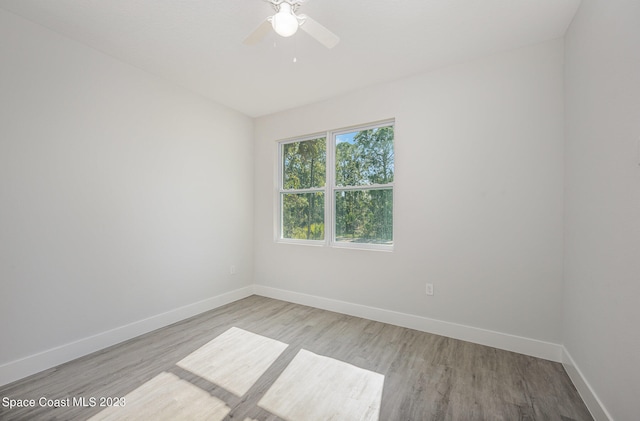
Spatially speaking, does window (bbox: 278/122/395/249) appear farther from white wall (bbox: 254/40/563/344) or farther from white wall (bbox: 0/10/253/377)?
white wall (bbox: 0/10/253/377)

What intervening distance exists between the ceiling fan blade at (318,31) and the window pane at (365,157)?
1561 millimetres

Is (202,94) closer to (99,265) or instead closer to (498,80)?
(99,265)

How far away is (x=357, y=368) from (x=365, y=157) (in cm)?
229

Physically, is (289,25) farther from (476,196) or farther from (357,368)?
(357,368)

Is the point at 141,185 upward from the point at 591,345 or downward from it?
upward

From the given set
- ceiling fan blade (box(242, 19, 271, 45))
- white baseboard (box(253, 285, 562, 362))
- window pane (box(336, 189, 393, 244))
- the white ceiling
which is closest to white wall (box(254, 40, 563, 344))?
white baseboard (box(253, 285, 562, 362))

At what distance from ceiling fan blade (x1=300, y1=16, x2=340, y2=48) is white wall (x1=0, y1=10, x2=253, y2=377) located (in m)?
2.10

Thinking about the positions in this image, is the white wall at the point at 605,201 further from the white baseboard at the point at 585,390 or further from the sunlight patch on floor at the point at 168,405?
the sunlight patch on floor at the point at 168,405

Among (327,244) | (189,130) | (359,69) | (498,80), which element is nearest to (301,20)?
(359,69)

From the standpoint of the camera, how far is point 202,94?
3332 mm

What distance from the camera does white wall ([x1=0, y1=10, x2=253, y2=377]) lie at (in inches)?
77.9

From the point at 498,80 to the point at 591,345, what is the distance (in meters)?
2.23

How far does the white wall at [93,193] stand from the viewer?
6.49ft

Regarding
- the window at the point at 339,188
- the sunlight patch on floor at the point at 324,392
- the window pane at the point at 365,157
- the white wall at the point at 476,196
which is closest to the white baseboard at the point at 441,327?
the white wall at the point at 476,196
